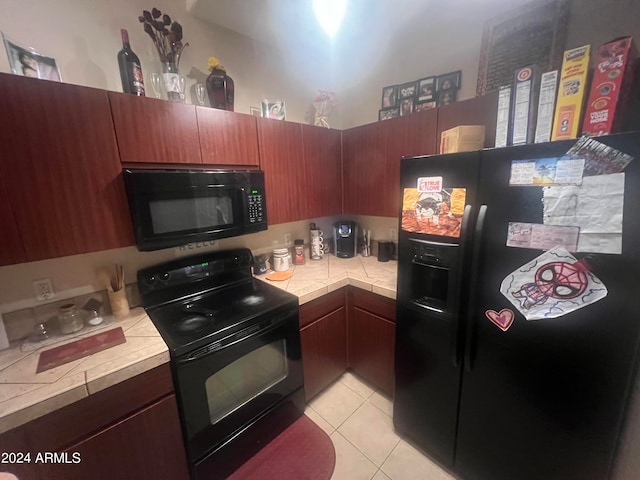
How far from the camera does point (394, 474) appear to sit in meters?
1.40

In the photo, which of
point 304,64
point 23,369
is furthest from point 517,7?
point 23,369

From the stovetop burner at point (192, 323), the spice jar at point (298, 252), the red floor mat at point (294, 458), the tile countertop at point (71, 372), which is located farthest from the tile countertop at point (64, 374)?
the spice jar at point (298, 252)

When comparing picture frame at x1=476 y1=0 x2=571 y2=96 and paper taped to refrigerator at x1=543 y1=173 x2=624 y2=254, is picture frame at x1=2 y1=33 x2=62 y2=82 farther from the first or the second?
picture frame at x1=476 y1=0 x2=571 y2=96

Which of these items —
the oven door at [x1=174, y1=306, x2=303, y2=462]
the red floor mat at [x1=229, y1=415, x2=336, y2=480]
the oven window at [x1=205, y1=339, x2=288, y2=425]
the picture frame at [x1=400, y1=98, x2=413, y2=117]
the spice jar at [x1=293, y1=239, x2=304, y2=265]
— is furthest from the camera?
the spice jar at [x1=293, y1=239, x2=304, y2=265]

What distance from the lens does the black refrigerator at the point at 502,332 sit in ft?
2.84

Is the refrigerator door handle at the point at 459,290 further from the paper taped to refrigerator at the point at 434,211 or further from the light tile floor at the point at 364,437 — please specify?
the light tile floor at the point at 364,437

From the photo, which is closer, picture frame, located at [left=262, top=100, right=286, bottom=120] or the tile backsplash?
the tile backsplash

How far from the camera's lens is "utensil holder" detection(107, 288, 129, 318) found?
134 centimetres

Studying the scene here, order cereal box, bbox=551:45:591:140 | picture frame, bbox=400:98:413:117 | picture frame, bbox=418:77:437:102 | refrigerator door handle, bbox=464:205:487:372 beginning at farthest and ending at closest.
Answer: picture frame, bbox=400:98:413:117
picture frame, bbox=418:77:437:102
refrigerator door handle, bbox=464:205:487:372
cereal box, bbox=551:45:591:140

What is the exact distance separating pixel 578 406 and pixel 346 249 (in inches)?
63.5

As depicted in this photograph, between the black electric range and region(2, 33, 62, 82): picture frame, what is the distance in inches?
38.5

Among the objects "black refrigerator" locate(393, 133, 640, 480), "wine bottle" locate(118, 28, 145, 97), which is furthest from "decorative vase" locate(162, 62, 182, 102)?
"black refrigerator" locate(393, 133, 640, 480)

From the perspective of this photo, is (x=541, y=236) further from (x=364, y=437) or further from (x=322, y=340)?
(x=364, y=437)

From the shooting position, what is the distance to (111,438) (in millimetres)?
980
